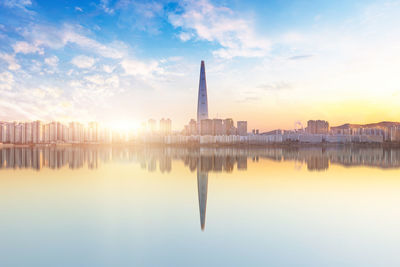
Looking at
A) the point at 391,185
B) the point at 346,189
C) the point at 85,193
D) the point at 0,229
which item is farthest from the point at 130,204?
the point at 391,185

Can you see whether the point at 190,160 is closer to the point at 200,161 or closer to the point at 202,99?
the point at 200,161

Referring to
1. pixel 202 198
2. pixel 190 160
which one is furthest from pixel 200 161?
pixel 202 198

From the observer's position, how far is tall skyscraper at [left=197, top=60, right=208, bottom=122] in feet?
422

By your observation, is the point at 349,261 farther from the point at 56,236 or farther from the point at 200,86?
the point at 200,86

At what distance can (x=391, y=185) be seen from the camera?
787 inches

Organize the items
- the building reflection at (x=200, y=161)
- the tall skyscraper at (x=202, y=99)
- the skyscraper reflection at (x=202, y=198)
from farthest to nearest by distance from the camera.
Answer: the tall skyscraper at (x=202, y=99)
the building reflection at (x=200, y=161)
the skyscraper reflection at (x=202, y=198)

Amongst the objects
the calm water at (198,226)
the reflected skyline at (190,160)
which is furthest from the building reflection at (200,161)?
the calm water at (198,226)

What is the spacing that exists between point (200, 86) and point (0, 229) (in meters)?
123

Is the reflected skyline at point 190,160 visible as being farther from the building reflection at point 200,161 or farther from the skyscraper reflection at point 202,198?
the skyscraper reflection at point 202,198

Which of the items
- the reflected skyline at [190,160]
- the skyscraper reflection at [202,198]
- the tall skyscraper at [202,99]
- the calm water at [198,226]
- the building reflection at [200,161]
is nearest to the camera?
the calm water at [198,226]

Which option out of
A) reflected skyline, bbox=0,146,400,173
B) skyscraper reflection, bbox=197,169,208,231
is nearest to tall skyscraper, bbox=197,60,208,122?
reflected skyline, bbox=0,146,400,173

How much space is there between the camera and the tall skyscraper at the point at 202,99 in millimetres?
128750

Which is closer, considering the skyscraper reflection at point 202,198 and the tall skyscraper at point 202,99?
the skyscraper reflection at point 202,198

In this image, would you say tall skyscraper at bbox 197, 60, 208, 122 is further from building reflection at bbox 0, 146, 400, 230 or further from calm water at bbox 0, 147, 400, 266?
calm water at bbox 0, 147, 400, 266
